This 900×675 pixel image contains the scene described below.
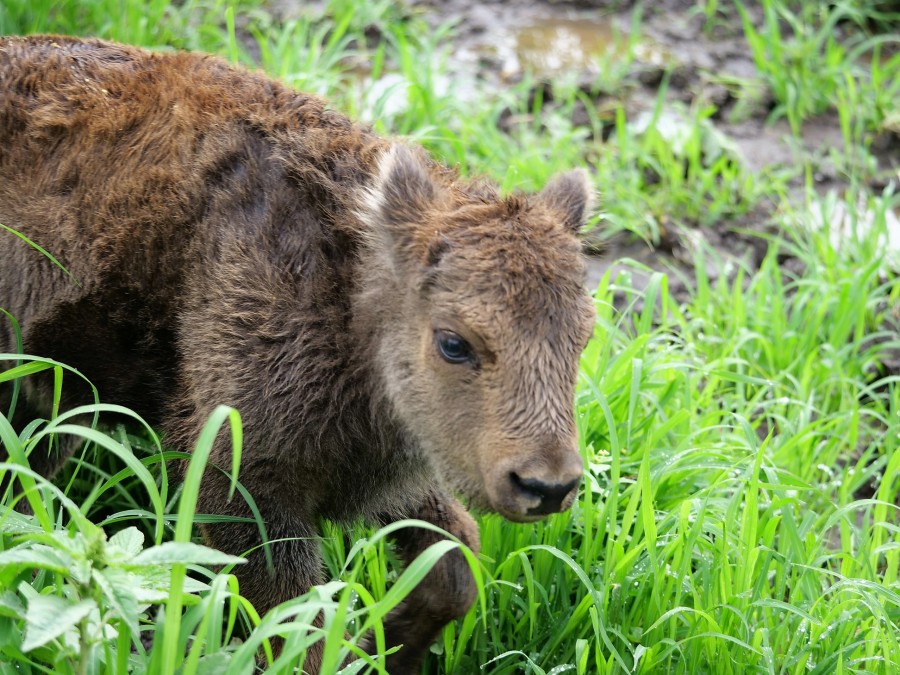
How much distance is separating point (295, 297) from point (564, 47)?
5646 mm

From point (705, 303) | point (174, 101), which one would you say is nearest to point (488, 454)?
point (174, 101)

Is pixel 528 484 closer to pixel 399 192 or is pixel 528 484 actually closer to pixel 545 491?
pixel 545 491

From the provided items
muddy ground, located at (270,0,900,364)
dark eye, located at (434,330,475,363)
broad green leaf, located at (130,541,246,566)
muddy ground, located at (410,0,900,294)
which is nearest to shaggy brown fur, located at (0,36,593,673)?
dark eye, located at (434,330,475,363)

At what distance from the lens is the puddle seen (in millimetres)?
8641

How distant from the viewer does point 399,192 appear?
3.87 metres

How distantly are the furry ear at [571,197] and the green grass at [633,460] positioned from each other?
88cm

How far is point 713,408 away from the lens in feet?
18.5

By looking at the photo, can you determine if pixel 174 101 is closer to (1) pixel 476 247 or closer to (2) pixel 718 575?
(1) pixel 476 247

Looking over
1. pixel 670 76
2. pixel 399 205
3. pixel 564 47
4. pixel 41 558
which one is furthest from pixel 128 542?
pixel 564 47

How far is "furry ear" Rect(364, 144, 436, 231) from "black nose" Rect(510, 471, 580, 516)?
992 mm

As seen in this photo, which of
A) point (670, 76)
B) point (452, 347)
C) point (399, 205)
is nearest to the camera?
point (452, 347)

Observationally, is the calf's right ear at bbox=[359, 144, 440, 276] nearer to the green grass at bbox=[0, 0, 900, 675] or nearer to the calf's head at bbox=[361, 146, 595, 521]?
the calf's head at bbox=[361, 146, 595, 521]

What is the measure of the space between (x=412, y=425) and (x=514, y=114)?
4.55 meters

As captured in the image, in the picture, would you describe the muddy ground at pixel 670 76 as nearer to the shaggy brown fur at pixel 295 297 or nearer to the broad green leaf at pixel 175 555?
the shaggy brown fur at pixel 295 297
